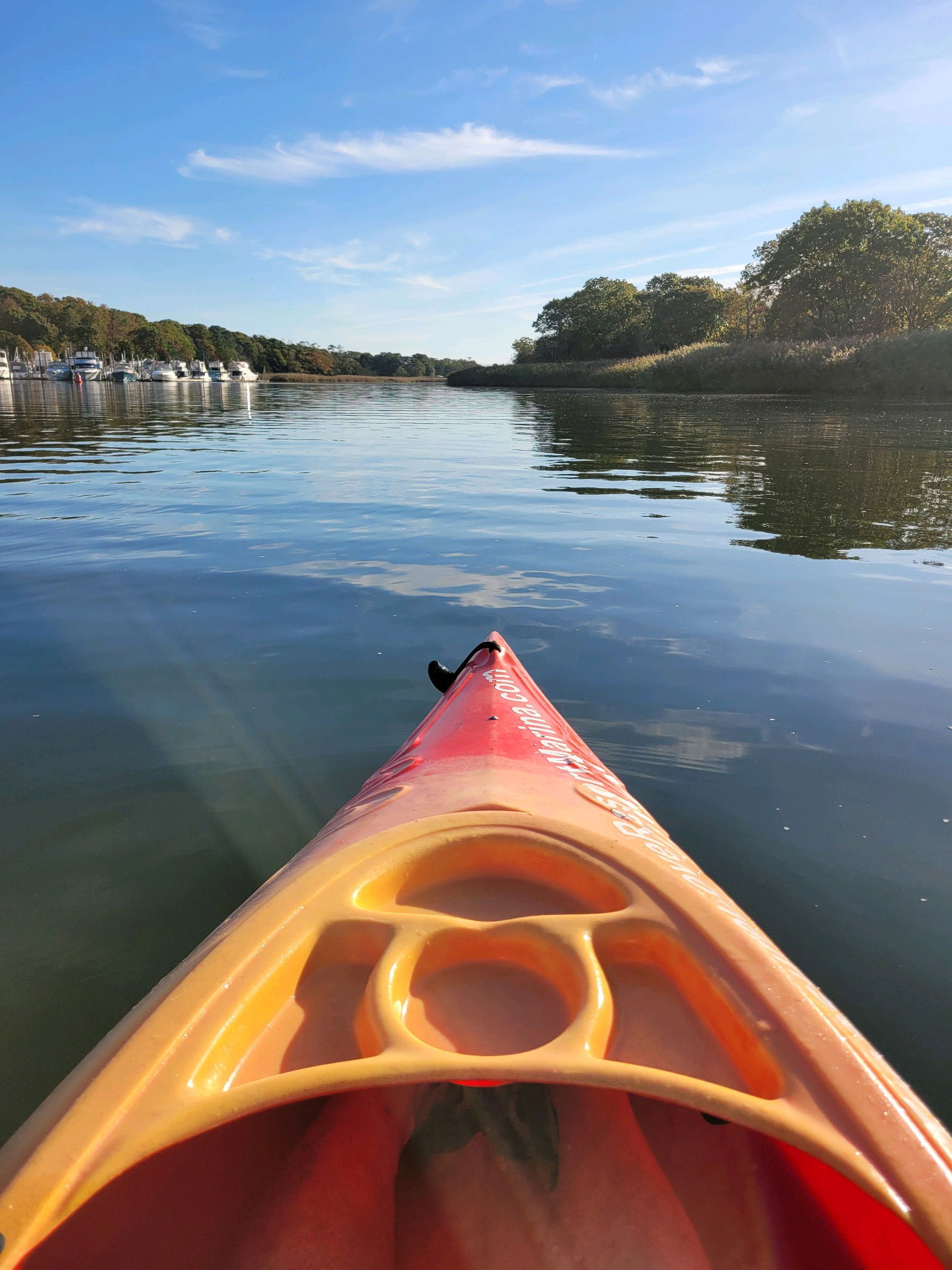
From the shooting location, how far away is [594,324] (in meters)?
77.4

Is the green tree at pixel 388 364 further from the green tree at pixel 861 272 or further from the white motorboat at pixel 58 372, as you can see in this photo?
the green tree at pixel 861 272

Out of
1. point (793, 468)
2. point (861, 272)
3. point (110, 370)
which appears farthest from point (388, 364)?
point (793, 468)

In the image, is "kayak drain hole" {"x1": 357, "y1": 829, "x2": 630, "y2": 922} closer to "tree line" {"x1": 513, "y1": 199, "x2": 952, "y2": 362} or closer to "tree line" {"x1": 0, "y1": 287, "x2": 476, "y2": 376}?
"tree line" {"x1": 513, "y1": 199, "x2": 952, "y2": 362}

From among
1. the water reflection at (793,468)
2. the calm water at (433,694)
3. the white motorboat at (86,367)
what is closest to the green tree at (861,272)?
the water reflection at (793,468)

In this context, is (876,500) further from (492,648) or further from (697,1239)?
(697,1239)

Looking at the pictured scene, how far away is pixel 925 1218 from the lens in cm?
90

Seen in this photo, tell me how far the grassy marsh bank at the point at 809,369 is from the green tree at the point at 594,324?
29.4m

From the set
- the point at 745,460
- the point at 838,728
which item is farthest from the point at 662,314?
the point at 838,728

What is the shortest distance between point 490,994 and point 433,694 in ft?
8.08

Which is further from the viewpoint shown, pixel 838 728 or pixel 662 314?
pixel 662 314

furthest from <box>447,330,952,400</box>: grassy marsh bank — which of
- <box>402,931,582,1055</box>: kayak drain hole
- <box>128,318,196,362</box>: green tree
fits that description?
<box>128,318,196,362</box>: green tree

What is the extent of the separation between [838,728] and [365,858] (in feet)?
8.65

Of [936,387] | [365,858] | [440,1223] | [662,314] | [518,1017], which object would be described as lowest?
[440,1223]

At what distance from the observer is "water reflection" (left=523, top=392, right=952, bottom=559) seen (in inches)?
289
